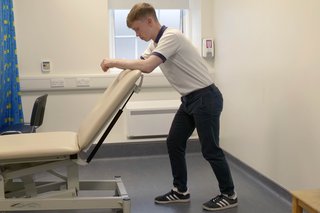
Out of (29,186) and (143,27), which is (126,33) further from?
(29,186)

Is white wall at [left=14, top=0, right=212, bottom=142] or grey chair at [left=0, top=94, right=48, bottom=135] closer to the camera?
grey chair at [left=0, top=94, right=48, bottom=135]

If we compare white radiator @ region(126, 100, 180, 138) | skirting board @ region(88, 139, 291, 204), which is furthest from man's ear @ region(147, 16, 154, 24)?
skirting board @ region(88, 139, 291, 204)

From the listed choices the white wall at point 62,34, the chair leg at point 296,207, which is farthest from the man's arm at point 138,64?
the white wall at point 62,34

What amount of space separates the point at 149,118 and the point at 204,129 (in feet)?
4.72

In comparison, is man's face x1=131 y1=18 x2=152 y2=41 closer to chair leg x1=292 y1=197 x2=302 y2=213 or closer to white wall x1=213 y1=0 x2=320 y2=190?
white wall x1=213 y1=0 x2=320 y2=190

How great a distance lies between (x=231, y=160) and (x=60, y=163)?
6.45 ft

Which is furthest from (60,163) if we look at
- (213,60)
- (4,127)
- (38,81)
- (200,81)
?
(213,60)

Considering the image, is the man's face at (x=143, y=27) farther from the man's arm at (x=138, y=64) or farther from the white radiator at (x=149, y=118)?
the white radiator at (x=149, y=118)

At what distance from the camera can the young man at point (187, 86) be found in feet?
7.93

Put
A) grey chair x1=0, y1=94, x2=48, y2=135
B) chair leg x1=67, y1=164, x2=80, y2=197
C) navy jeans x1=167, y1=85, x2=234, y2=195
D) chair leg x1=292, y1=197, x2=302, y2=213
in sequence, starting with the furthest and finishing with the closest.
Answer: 1. grey chair x1=0, y1=94, x2=48, y2=135
2. navy jeans x1=167, y1=85, x2=234, y2=195
3. chair leg x1=67, y1=164, x2=80, y2=197
4. chair leg x1=292, y1=197, x2=302, y2=213

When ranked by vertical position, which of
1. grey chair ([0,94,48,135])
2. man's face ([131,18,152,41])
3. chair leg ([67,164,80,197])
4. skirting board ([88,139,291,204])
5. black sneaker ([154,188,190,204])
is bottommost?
black sneaker ([154,188,190,204])

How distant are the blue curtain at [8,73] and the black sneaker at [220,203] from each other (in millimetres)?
1890

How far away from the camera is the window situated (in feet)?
14.0

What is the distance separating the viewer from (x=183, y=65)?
2.52 metres
